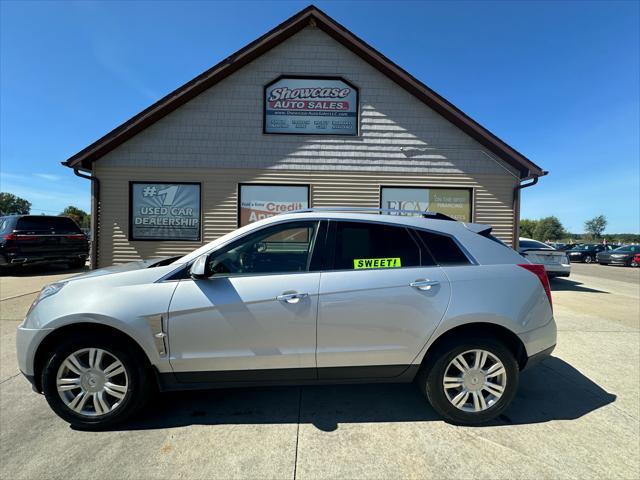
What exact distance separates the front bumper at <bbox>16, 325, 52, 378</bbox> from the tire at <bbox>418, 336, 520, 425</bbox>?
3001 millimetres

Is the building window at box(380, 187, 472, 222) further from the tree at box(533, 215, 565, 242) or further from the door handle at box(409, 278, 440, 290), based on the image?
the tree at box(533, 215, 565, 242)

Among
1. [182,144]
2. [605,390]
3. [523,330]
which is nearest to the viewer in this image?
[523,330]

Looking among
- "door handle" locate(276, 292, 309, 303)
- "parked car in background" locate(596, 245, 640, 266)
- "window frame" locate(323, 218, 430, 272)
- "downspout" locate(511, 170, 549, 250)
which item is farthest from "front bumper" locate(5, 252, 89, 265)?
"parked car in background" locate(596, 245, 640, 266)

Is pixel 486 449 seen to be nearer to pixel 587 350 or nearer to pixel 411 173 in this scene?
pixel 587 350

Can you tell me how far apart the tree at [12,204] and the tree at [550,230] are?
118m

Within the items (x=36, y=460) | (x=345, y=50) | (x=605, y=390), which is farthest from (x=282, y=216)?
(x=345, y=50)

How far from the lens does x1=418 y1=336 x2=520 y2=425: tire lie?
2553mm

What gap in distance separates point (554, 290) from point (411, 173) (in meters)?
5.14

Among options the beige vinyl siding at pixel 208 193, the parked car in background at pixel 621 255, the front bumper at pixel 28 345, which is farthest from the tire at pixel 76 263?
the parked car in background at pixel 621 255

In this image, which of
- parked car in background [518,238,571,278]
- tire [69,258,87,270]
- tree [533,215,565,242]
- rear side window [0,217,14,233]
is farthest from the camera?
tree [533,215,565,242]

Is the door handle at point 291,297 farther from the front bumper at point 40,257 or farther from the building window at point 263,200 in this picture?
the front bumper at point 40,257

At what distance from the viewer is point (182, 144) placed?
26.8 ft

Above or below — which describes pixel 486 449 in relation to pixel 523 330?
below

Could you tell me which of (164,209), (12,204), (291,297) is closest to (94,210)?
(164,209)
